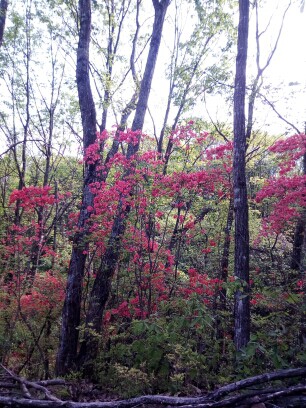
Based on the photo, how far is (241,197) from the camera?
4883mm

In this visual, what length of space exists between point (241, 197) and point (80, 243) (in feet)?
9.87

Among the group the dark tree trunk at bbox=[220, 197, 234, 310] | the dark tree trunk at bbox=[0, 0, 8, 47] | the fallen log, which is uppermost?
the dark tree trunk at bbox=[0, 0, 8, 47]

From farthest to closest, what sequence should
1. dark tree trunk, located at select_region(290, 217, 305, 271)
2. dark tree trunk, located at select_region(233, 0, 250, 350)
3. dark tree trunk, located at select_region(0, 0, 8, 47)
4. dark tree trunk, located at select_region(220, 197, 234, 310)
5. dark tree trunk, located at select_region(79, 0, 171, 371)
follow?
dark tree trunk, located at select_region(220, 197, 234, 310) < dark tree trunk, located at select_region(290, 217, 305, 271) < dark tree trunk, located at select_region(0, 0, 8, 47) < dark tree trunk, located at select_region(79, 0, 171, 371) < dark tree trunk, located at select_region(233, 0, 250, 350)

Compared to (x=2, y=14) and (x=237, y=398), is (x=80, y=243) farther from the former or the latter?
(x=2, y=14)

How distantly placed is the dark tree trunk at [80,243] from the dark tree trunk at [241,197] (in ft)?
9.01

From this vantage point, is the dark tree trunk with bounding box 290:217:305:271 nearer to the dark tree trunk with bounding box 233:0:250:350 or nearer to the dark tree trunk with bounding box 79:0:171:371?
the dark tree trunk with bounding box 233:0:250:350

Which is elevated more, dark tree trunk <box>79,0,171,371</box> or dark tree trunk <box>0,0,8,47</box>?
dark tree trunk <box>0,0,8,47</box>

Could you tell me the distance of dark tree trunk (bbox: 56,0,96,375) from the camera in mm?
5773

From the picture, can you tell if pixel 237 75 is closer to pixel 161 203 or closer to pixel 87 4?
pixel 161 203

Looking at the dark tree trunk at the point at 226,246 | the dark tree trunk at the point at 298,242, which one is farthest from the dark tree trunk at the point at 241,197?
the dark tree trunk at the point at 298,242

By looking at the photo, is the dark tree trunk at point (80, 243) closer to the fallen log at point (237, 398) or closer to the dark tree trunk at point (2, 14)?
the dark tree trunk at point (2, 14)

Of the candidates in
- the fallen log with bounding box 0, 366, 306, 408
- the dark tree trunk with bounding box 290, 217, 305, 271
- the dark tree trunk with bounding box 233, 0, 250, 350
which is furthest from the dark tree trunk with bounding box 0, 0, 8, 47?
the dark tree trunk with bounding box 290, 217, 305, 271

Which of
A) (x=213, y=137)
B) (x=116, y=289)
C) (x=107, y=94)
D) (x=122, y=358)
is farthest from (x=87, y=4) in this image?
(x=122, y=358)

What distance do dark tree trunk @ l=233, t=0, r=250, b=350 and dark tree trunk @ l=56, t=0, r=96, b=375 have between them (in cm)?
275
